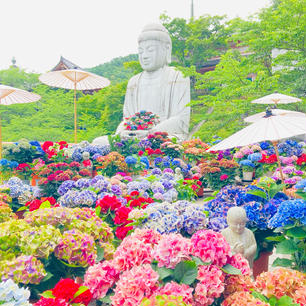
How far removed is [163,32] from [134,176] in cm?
606

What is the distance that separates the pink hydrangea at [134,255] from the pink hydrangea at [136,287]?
0.31 feet

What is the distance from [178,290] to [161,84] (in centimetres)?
923

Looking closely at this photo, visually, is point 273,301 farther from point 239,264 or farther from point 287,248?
point 287,248

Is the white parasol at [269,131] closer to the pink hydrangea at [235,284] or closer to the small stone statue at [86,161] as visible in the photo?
the pink hydrangea at [235,284]

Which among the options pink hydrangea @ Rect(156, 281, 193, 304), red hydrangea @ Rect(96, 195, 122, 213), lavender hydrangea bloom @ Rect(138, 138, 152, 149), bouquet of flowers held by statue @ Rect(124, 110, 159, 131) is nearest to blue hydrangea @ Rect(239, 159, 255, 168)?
lavender hydrangea bloom @ Rect(138, 138, 152, 149)

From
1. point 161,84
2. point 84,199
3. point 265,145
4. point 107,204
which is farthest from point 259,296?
point 161,84

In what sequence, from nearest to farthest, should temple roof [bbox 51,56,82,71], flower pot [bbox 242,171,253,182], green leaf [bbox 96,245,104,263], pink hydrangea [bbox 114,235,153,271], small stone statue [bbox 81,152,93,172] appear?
pink hydrangea [bbox 114,235,153,271] → green leaf [bbox 96,245,104,263] → small stone statue [bbox 81,152,93,172] → flower pot [bbox 242,171,253,182] → temple roof [bbox 51,56,82,71]

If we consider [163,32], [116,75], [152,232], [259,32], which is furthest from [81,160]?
[116,75]

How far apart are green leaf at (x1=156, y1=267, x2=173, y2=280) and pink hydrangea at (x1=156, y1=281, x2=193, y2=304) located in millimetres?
45

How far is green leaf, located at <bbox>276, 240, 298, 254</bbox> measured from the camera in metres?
2.26

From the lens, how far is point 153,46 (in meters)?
9.92

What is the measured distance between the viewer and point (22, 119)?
17.0 meters

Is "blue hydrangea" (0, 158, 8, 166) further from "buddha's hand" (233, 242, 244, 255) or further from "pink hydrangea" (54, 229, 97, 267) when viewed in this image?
"buddha's hand" (233, 242, 244, 255)

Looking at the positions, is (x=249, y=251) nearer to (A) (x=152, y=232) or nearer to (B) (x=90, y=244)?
(A) (x=152, y=232)
